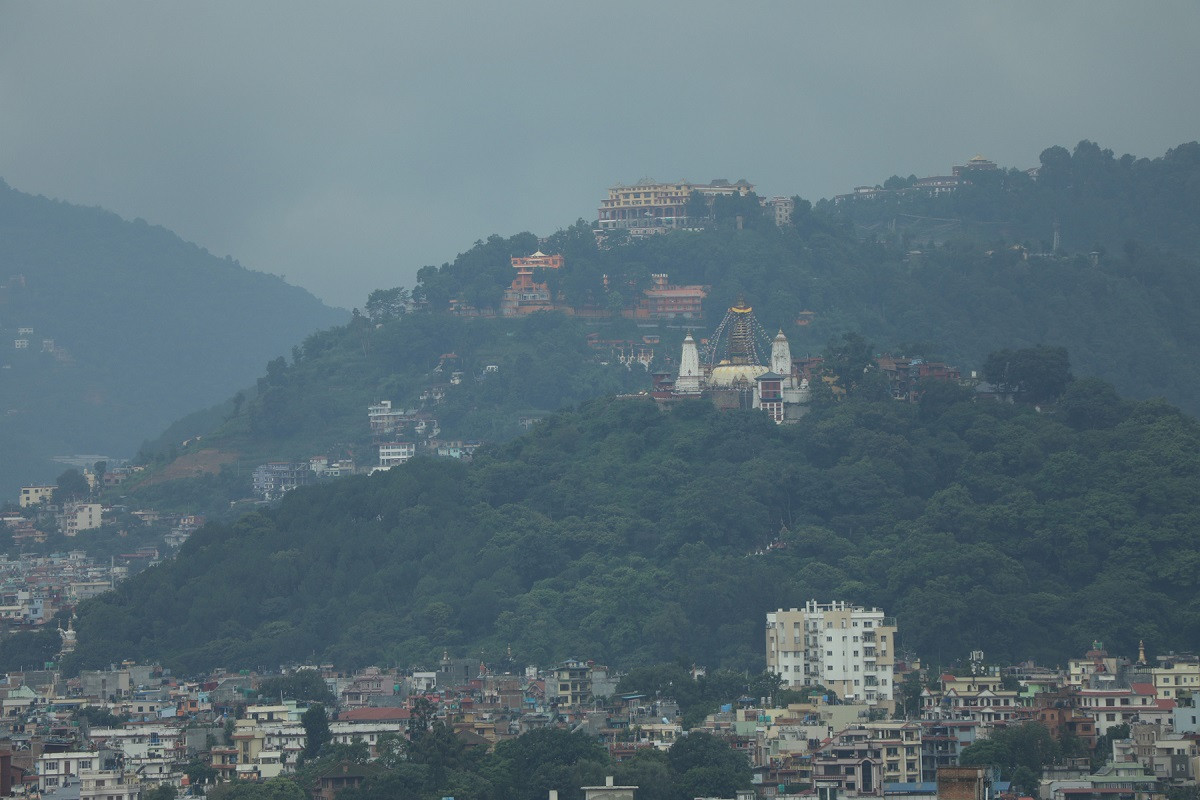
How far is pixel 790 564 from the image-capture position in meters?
84.5

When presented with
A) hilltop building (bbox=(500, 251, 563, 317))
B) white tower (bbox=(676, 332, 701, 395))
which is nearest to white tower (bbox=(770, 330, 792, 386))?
white tower (bbox=(676, 332, 701, 395))

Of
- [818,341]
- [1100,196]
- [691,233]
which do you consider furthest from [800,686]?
[1100,196]

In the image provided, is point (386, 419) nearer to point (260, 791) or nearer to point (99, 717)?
point (99, 717)

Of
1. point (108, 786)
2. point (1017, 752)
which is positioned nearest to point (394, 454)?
point (108, 786)

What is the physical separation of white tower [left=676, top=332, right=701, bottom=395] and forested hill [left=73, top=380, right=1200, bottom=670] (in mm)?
2044

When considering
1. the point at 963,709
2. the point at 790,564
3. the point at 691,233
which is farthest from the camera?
the point at 691,233

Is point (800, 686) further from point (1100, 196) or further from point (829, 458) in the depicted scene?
point (1100, 196)

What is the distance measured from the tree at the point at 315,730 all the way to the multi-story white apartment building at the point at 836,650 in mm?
13793

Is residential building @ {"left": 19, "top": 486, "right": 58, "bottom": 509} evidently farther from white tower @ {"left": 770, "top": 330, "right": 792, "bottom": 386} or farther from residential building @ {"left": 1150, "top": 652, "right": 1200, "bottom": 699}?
residential building @ {"left": 1150, "top": 652, "right": 1200, "bottom": 699}

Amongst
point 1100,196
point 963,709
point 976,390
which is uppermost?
point 1100,196

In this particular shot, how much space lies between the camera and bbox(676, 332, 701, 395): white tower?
330ft

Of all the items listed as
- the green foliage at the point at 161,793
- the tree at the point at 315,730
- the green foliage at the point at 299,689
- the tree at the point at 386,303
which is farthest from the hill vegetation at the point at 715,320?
the green foliage at the point at 161,793

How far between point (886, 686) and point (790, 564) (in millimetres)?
11808

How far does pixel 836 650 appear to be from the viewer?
74.4 m
